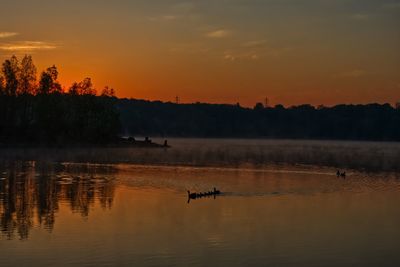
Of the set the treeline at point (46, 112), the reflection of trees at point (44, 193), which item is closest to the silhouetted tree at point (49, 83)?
the treeline at point (46, 112)

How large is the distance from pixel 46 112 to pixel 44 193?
359ft

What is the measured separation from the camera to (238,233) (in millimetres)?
37969

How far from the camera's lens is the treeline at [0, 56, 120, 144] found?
163575 mm

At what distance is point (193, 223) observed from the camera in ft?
137

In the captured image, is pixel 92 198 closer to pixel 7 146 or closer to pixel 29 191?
pixel 29 191

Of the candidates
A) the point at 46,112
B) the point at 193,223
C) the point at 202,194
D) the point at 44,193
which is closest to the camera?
the point at 193,223

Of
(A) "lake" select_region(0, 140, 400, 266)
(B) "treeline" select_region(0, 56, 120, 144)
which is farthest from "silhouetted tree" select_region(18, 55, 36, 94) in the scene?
(A) "lake" select_region(0, 140, 400, 266)

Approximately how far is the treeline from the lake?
9145 centimetres

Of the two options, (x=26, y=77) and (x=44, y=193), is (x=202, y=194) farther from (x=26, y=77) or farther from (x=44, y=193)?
(x=26, y=77)

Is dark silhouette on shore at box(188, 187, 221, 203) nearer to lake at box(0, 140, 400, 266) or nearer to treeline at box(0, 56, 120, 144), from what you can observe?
lake at box(0, 140, 400, 266)

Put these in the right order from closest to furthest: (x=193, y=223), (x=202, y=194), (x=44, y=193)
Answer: (x=193, y=223) < (x=202, y=194) < (x=44, y=193)

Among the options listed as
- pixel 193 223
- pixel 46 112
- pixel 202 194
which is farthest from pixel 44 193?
pixel 46 112

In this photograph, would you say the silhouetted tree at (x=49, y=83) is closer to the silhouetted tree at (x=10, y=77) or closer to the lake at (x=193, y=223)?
the silhouetted tree at (x=10, y=77)

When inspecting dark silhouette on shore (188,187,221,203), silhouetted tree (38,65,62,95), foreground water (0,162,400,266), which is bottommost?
foreground water (0,162,400,266)
